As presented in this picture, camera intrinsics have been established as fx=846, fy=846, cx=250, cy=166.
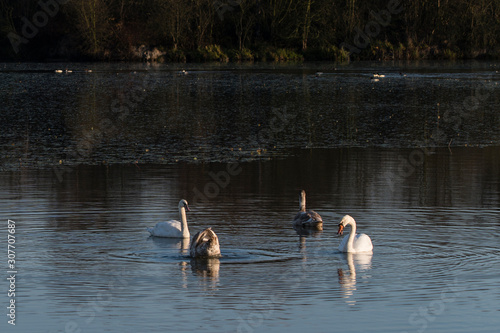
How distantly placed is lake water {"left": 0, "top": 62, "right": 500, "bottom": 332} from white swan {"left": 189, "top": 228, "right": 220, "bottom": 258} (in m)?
0.24

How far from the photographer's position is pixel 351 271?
1198 centimetres

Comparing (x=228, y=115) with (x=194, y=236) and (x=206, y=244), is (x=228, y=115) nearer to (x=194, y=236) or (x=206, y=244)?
(x=194, y=236)

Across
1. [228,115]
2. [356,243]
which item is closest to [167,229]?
[356,243]

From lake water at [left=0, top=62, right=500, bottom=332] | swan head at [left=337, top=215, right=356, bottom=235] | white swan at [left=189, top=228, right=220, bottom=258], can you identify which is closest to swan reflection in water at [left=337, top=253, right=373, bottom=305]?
lake water at [left=0, top=62, right=500, bottom=332]

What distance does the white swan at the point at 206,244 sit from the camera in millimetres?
12398

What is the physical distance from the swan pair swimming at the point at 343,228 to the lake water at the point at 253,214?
18cm

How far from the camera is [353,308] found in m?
10.1

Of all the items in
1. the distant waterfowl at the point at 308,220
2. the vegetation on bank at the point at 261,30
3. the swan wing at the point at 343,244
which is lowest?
the swan wing at the point at 343,244

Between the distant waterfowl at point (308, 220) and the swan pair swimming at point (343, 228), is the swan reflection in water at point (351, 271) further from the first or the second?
the distant waterfowl at point (308, 220)

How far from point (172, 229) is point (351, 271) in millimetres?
3506

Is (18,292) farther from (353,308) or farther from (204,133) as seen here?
(204,133)

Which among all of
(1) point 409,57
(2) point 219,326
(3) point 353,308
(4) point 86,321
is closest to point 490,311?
(3) point 353,308

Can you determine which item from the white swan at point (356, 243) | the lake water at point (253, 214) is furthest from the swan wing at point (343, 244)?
the lake water at point (253, 214)

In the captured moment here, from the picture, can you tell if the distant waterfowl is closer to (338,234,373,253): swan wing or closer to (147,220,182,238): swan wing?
(338,234,373,253): swan wing
